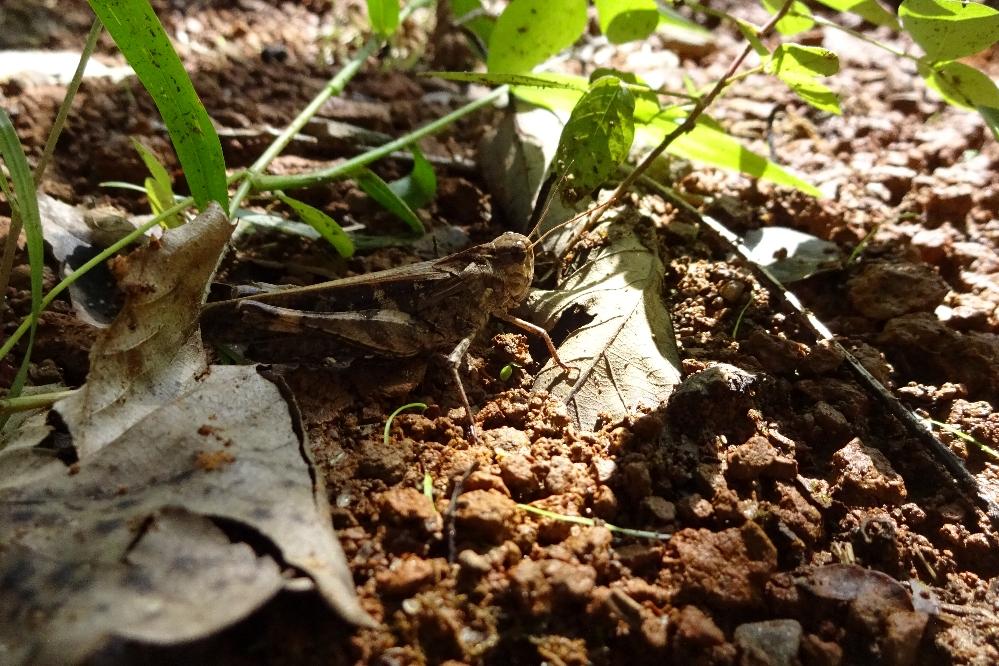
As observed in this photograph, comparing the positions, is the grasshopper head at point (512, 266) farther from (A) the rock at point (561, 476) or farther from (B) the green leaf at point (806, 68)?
(B) the green leaf at point (806, 68)

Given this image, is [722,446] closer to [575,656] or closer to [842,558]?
[842,558]

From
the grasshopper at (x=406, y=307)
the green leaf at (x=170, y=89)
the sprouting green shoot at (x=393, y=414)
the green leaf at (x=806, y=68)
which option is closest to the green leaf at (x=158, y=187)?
the green leaf at (x=170, y=89)

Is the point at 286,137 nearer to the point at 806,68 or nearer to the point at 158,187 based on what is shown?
the point at 158,187

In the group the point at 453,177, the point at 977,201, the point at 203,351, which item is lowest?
the point at 203,351

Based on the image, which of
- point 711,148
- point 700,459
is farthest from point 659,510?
point 711,148

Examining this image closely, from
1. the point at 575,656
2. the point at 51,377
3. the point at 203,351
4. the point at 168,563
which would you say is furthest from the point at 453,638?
the point at 51,377

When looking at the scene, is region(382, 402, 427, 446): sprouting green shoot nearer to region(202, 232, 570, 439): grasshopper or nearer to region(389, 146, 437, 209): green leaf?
region(202, 232, 570, 439): grasshopper
